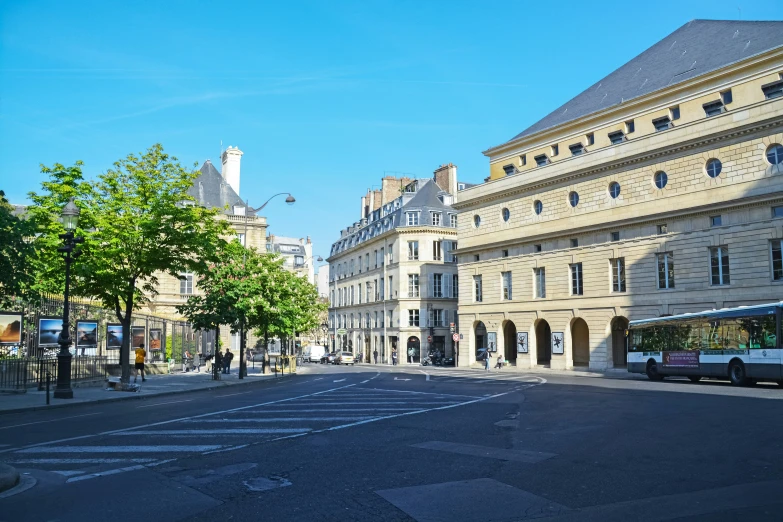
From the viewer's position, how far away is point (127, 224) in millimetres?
27156

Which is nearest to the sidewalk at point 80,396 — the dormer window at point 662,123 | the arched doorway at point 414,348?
the dormer window at point 662,123

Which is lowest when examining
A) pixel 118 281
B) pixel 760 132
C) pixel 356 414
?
pixel 356 414

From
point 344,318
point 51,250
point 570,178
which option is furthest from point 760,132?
point 344,318

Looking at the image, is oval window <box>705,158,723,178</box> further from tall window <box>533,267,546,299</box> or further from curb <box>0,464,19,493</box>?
curb <box>0,464,19,493</box>

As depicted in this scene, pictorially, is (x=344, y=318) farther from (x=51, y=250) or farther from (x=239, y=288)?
(x=51, y=250)

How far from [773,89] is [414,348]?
143 feet

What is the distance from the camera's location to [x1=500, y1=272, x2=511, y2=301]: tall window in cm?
5253

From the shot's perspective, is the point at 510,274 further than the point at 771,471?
Yes

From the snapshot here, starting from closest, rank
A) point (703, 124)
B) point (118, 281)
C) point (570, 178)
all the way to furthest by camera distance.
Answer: point (118, 281), point (703, 124), point (570, 178)

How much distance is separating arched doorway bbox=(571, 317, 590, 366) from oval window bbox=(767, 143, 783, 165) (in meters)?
17.3

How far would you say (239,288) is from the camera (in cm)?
3531

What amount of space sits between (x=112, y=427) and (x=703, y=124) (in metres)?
36.7

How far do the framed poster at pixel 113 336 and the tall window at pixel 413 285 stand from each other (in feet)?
143

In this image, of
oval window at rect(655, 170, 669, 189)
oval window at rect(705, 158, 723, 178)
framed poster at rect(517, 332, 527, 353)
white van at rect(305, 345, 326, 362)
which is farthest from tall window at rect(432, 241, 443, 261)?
oval window at rect(705, 158, 723, 178)
